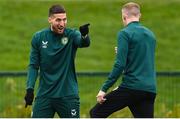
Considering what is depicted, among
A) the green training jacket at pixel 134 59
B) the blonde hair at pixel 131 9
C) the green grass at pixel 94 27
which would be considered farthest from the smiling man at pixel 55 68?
the green grass at pixel 94 27

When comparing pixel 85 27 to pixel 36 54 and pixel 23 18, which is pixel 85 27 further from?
pixel 23 18

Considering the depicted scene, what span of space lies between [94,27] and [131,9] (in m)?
15.6

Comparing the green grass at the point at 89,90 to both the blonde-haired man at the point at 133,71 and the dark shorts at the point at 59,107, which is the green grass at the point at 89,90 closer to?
the dark shorts at the point at 59,107

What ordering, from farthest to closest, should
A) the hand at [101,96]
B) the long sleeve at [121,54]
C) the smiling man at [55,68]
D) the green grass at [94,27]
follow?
1. the green grass at [94,27]
2. the smiling man at [55,68]
3. the hand at [101,96]
4. the long sleeve at [121,54]

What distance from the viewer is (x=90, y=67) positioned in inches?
1069

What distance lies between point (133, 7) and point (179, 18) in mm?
16220

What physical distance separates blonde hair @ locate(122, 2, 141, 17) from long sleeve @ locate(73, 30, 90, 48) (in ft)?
2.02

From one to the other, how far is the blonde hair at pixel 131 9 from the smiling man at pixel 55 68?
27.0 inches

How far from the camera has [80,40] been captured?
14.7 m

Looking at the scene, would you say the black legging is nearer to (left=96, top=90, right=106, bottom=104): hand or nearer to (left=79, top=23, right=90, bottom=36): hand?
(left=96, top=90, right=106, bottom=104): hand

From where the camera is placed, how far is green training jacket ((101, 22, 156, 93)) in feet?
47.1

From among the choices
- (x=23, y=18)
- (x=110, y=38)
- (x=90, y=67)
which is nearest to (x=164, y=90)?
(x=90, y=67)

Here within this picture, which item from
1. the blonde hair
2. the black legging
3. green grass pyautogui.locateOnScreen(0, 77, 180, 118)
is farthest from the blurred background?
the blonde hair

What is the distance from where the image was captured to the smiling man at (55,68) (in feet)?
48.4
